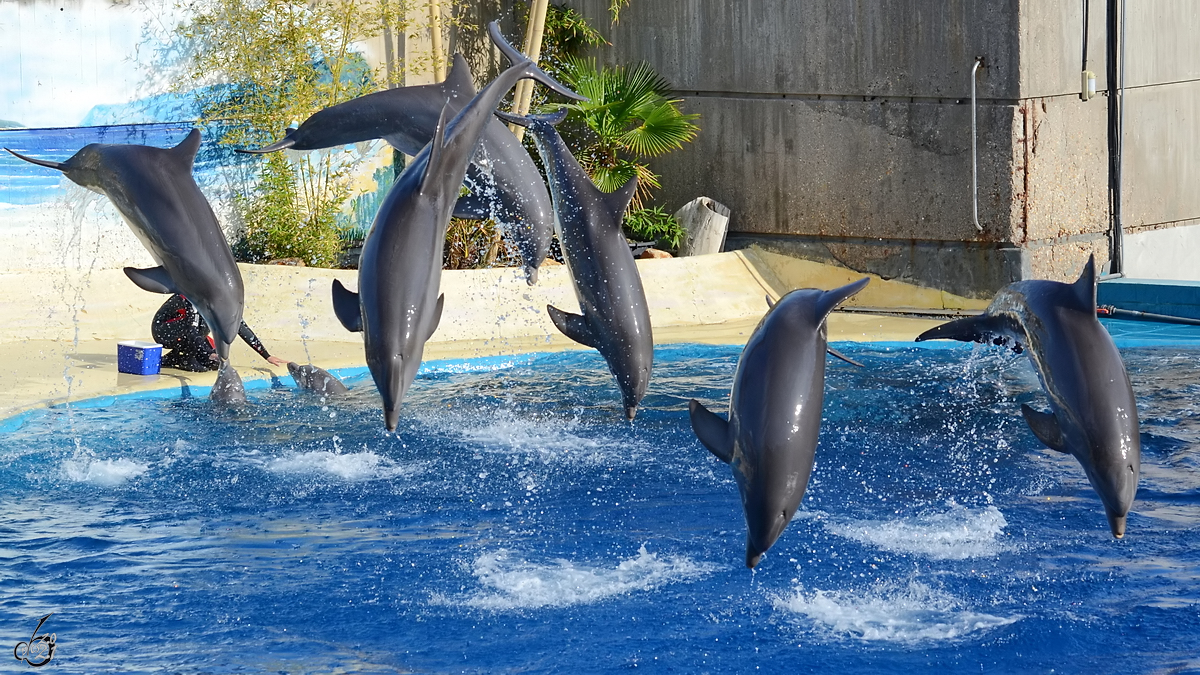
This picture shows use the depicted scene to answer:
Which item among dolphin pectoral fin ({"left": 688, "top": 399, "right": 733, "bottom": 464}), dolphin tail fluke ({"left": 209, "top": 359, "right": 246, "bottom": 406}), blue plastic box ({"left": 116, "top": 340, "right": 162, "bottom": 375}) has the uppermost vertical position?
dolphin pectoral fin ({"left": 688, "top": 399, "right": 733, "bottom": 464})

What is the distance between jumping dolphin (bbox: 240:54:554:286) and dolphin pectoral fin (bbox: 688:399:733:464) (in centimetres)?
172

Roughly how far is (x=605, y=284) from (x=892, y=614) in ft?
5.90

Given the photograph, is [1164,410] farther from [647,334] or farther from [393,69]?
[393,69]

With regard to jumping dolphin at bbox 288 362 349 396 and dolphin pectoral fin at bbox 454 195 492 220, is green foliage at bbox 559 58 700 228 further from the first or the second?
dolphin pectoral fin at bbox 454 195 492 220

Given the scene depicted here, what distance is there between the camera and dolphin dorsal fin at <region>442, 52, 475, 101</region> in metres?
6.48

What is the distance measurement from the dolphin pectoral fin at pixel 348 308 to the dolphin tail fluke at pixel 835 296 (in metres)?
1.68

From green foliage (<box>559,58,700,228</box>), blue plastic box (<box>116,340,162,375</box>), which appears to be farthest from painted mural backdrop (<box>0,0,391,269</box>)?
green foliage (<box>559,58,700,228</box>)

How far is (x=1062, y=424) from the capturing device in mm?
5203

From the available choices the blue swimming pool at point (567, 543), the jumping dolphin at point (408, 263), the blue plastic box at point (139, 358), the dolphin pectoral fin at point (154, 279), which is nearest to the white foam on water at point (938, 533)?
the blue swimming pool at point (567, 543)

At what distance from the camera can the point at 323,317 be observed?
11789mm

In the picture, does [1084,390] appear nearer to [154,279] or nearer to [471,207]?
[471,207]

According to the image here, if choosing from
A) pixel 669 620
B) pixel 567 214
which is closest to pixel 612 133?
pixel 567 214

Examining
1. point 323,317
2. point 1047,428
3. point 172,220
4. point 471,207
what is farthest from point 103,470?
point 1047,428

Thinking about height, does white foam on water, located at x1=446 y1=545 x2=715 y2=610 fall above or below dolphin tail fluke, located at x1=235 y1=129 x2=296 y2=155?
below
